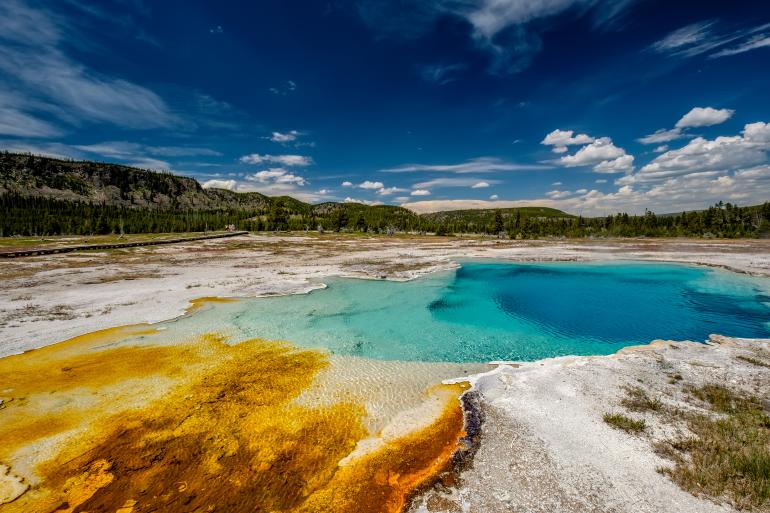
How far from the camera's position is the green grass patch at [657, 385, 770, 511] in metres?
6.09

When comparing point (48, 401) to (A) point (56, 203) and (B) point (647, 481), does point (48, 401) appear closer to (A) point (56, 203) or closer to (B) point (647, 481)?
(B) point (647, 481)

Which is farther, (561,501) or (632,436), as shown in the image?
(632,436)

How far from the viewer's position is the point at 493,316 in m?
22.3

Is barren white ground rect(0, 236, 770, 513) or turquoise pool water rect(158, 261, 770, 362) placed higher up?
barren white ground rect(0, 236, 770, 513)

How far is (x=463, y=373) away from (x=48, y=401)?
44.8 ft

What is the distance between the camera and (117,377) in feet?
38.9

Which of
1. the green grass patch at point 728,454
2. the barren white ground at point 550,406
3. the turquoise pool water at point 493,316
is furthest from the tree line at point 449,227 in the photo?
the green grass patch at point 728,454

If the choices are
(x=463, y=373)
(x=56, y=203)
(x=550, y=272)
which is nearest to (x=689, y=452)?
(x=463, y=373)

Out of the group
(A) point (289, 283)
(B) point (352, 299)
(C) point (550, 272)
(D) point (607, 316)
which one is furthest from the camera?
(C) point (550, 272)

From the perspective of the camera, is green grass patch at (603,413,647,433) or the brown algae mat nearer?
the brown algae mat

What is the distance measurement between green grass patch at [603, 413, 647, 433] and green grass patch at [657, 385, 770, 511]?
0.68m

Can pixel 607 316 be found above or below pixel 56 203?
below

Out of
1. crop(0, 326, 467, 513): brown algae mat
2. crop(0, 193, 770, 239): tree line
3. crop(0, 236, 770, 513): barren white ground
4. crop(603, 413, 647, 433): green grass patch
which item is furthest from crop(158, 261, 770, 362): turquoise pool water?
crop(0, 193, 770, 239): tree line

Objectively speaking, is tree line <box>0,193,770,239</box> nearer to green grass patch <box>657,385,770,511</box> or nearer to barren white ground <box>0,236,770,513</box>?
barren white ground <box>0,236,770,513</box>
